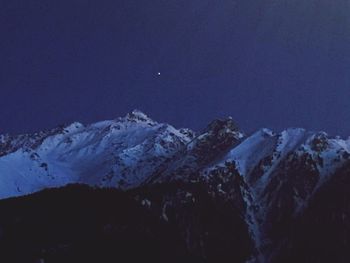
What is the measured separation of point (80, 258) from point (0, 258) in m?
18.7

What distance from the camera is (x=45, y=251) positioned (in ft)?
655

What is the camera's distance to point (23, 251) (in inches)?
7840

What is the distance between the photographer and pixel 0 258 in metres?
194

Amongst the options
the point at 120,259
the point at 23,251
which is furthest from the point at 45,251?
the point at 120,259

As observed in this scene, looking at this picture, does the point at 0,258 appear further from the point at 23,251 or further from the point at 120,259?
the point at 120,259

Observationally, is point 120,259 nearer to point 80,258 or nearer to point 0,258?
point 80,258

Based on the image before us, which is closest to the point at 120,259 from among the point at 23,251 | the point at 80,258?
the point at 80,258

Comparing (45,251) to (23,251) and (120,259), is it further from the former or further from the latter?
(120,259)

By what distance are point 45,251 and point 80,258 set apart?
30.4 ft

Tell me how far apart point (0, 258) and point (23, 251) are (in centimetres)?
717

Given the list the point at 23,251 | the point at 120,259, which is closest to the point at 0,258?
the point at 23,251

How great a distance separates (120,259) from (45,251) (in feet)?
60.5

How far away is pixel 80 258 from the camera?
197000 mm

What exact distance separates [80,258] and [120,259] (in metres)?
9.56
